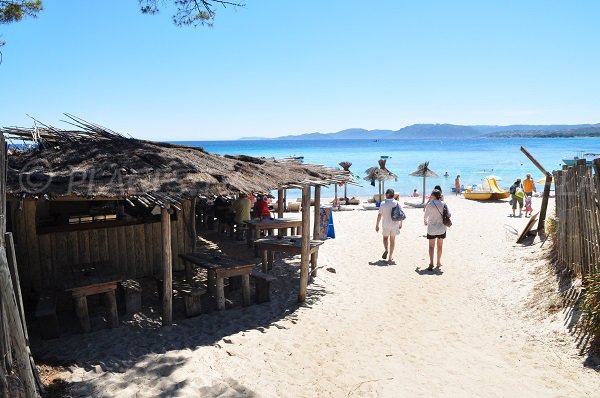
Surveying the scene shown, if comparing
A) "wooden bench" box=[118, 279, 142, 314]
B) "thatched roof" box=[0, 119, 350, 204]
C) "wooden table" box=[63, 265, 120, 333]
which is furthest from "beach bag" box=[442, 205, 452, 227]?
"wooden table" box=[63, 265, 120, 333]

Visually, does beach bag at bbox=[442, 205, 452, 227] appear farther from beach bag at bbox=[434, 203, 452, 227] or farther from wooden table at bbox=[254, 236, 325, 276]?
wooden table at bbox=[254, 236, 325, 276]

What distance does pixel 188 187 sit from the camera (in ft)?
20.7

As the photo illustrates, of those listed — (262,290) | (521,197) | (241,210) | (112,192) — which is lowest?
(262,290)

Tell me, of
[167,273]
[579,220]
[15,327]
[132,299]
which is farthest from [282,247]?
[15,327]

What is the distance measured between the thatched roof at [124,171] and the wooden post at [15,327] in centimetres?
230

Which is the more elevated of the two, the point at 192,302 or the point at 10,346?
the point at 10,346

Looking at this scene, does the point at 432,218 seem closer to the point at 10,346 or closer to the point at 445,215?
the point at 445,215

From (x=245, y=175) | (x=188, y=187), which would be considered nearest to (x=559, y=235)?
(x=245, y=175)

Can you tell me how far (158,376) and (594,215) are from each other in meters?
5.60

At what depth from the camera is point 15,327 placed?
11.4ft

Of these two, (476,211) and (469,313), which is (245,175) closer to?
(469,313)

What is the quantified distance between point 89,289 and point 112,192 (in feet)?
4.34

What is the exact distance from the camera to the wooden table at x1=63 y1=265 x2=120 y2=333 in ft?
19.4

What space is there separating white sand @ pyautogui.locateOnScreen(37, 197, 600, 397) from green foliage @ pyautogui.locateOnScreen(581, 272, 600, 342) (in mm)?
273
